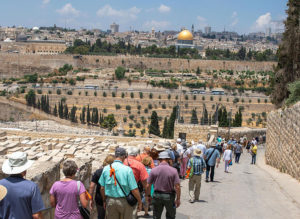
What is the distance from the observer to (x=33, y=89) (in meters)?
55.8

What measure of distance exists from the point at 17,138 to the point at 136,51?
2796 inches

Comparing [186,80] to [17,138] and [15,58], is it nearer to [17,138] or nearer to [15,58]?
[15,58]

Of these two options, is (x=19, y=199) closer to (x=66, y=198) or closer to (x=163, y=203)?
(x=66, y=198)

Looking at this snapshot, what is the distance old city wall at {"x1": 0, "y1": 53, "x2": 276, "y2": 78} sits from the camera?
79562mm

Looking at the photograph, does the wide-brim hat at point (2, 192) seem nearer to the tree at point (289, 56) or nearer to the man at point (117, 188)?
the man at point (117, 188)

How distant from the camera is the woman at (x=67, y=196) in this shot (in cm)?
413

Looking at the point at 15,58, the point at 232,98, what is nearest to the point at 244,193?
the point at 232,98

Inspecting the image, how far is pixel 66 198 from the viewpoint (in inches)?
163

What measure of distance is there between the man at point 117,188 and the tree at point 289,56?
12290 millimetres

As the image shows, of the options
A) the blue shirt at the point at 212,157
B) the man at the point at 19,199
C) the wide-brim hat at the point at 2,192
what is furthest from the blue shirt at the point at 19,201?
the blue shirt at the point at 212,157

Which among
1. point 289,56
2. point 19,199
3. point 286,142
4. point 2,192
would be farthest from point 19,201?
point 289,56

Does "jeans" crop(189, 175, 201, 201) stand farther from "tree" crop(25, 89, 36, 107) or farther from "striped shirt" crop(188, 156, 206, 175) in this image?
"tree" crop(25, 89, 36, 107)

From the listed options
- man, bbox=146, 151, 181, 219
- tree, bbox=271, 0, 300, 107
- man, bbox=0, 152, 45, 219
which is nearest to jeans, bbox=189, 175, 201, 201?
man, bbox=146, 151, 181, 219

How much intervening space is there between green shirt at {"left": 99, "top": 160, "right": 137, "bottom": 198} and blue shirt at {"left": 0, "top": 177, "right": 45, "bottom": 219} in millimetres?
1142
